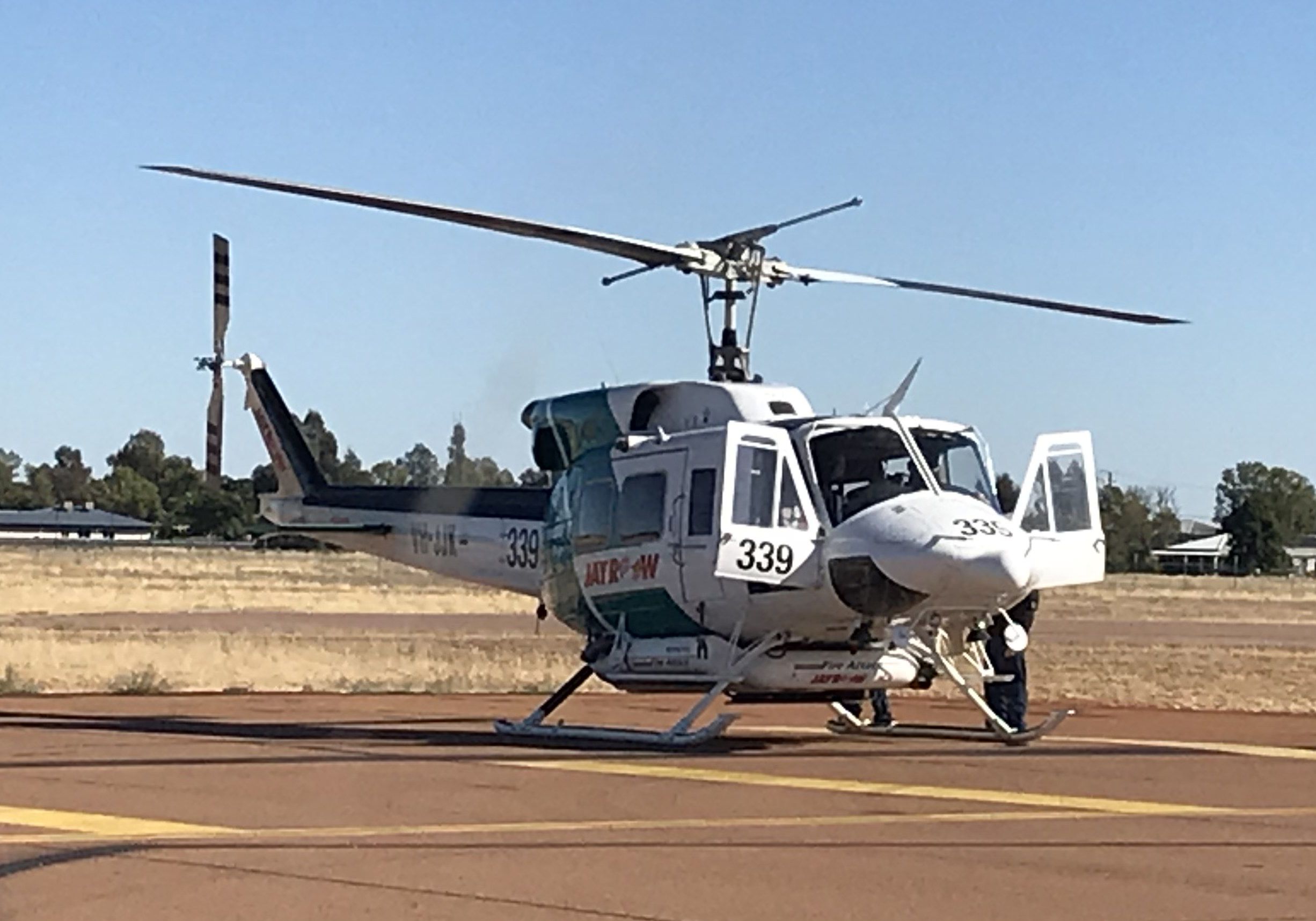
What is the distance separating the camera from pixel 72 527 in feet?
514

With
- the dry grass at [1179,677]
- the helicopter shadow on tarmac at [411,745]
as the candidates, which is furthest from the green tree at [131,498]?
the helicopter shadow on tarmac at [411,745]

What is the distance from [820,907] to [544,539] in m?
11.0

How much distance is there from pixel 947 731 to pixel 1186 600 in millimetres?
59519

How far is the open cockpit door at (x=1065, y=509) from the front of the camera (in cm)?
1645

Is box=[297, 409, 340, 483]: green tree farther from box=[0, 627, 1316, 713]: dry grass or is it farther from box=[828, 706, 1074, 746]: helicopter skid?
box=[828, 706, 1074, 746]: helicopter skid

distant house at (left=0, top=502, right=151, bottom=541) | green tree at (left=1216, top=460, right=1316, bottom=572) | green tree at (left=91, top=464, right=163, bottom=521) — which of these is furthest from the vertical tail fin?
green tree at (left=91, top=464, right=163, bottom=521)

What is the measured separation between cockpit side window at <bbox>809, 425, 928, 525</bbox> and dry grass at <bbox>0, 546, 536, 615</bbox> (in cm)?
1986

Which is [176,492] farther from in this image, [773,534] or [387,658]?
[773,534]

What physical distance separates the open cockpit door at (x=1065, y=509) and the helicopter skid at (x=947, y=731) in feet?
4.44

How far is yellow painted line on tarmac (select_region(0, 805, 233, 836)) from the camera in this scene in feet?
36.0

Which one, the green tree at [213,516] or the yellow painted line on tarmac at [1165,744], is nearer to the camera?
the yellow painted line on tarmac at [1165,744]

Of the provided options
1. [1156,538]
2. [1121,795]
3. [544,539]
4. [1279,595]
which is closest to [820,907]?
[1121,795]

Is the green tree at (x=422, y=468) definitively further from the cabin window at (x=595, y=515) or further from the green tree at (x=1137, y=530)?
the green tree at (x=1137, y=530)

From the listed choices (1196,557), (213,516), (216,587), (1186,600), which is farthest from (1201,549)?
(216,587)
